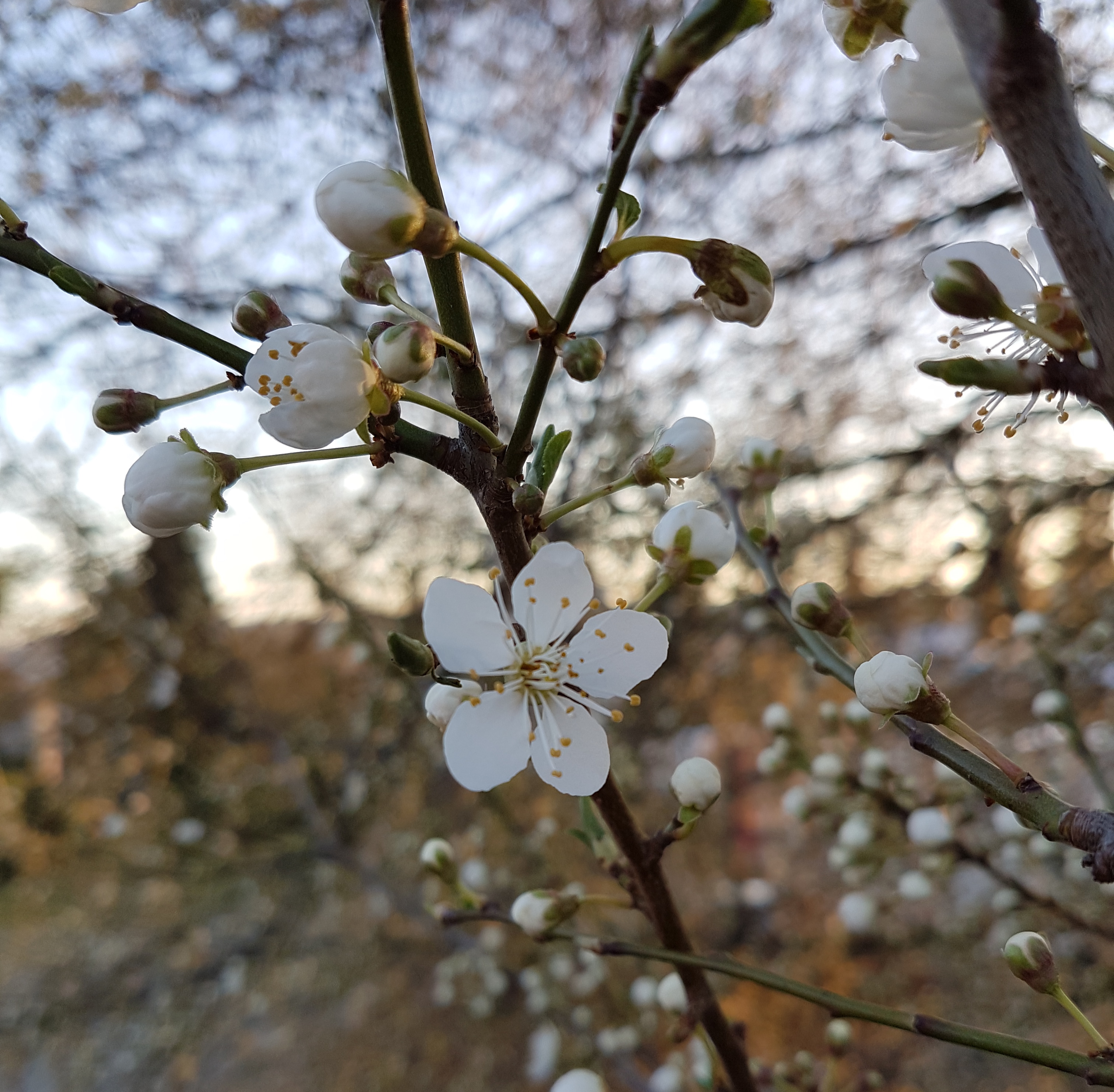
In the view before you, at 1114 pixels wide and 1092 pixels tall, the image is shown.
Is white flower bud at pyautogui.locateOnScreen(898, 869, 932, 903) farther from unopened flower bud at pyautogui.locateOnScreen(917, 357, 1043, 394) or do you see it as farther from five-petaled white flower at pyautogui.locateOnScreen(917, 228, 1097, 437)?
unopened flower bud at pyautogui.locateOnScreen(917, 357, 1043, 394)

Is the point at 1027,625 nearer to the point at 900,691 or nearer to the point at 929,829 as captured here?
the point at 929,829

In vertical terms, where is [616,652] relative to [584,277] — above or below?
below

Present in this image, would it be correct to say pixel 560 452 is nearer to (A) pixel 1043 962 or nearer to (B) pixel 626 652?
(B) pixel 626 652

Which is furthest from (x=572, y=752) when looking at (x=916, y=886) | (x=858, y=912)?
(x=858, y=912)

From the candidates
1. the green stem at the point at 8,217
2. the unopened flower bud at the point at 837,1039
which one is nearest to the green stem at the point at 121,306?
the green stem at the point at 8,217

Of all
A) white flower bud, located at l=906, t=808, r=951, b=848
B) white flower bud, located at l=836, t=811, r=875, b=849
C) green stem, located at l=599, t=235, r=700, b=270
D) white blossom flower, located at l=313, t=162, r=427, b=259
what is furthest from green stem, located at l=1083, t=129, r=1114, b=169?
white flower bud, located at l=836, t=811, r=875, b=849
